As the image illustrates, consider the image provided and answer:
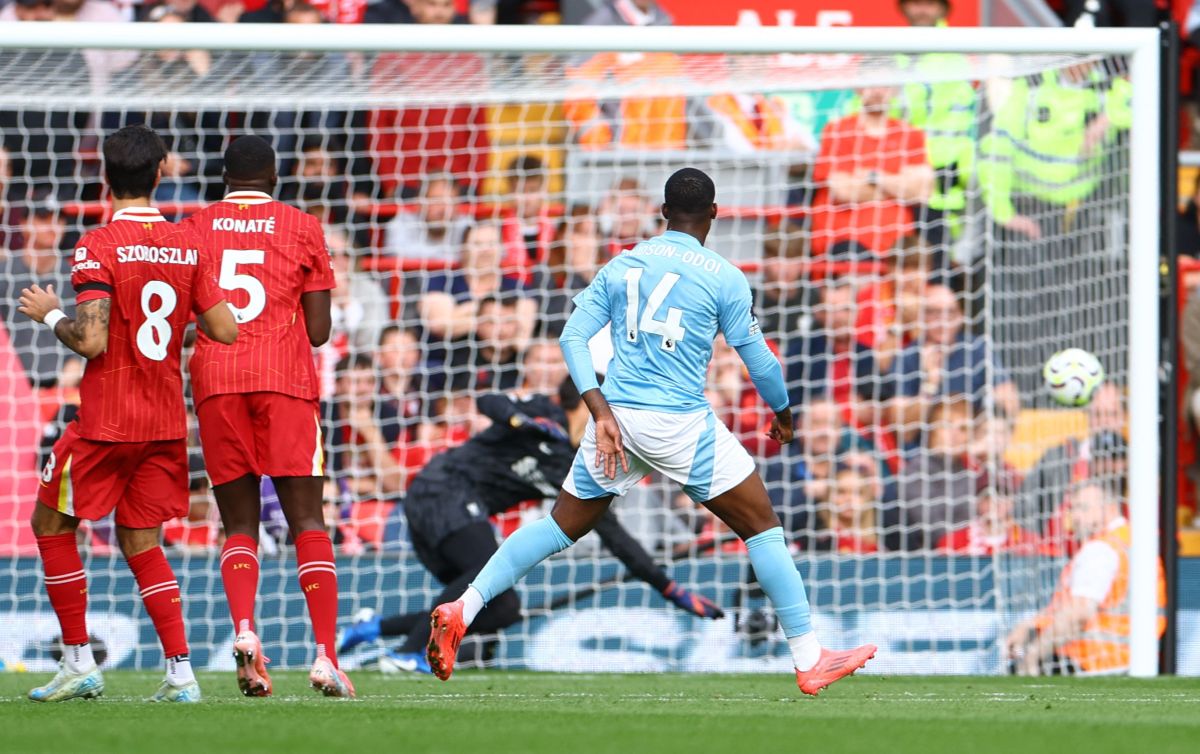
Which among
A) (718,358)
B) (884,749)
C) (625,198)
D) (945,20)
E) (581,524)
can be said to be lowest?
(884,749)

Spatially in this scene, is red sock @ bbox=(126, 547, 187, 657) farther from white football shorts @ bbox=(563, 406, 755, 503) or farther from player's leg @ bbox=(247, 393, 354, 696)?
white football shorts @ bbox=(563, 406, 755, 503)

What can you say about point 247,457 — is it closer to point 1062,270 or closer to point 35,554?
point 35,554

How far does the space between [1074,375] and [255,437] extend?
4184 mm

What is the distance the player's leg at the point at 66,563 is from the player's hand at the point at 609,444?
1.69m

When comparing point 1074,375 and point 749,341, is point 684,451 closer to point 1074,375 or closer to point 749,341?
point 749,341

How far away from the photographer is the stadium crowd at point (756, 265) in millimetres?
9492

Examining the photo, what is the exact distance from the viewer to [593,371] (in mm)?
5879

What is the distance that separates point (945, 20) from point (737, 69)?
2.92 metres

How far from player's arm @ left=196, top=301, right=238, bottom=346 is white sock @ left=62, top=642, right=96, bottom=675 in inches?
46.0

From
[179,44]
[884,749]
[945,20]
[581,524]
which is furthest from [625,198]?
[884,749]

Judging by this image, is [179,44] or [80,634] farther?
[179,44]

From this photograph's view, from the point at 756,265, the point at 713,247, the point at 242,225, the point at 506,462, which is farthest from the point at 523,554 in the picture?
the point at 713,247

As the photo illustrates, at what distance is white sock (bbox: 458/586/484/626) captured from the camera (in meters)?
5.88

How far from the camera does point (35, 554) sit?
9320 mm
